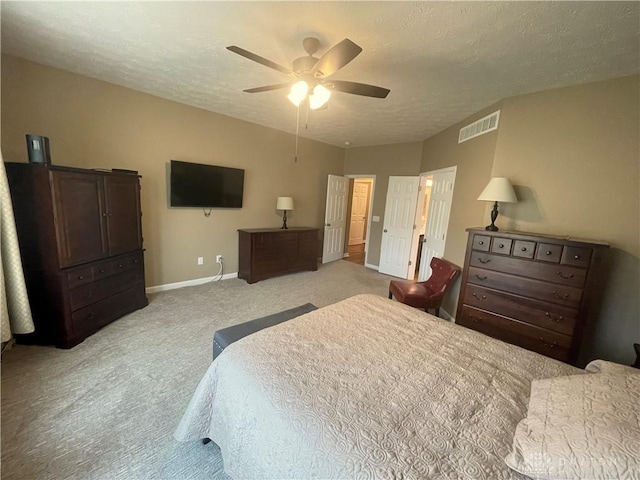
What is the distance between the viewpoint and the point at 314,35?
1.88 meters

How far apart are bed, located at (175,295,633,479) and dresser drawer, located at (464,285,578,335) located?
100 cm

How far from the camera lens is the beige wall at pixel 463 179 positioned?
3.02 metres

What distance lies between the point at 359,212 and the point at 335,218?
2527 mm

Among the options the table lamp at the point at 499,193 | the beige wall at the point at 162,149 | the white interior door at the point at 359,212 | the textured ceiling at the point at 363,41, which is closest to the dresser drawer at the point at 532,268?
the table lamp at the point at 499,193

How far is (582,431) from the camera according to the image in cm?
81

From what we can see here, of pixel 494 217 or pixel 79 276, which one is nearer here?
pixel 79 276

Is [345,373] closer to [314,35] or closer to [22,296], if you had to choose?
[314,35]

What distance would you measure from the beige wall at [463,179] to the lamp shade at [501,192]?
1.44ft

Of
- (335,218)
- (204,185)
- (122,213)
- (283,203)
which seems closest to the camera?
(122,213)

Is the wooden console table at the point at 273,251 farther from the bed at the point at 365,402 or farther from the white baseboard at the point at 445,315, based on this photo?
the bed at the point at 365,402

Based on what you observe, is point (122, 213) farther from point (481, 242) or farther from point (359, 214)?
point (359, 214)

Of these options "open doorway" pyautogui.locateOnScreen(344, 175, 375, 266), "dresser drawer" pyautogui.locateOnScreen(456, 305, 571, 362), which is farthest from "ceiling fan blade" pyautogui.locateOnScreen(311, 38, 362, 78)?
"open doorway" pyautogui.locateOnScreen(344, 175, 375, 266)

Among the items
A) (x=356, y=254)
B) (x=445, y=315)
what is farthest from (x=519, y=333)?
(x=356, y=254)

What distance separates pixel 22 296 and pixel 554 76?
4.79 meters
